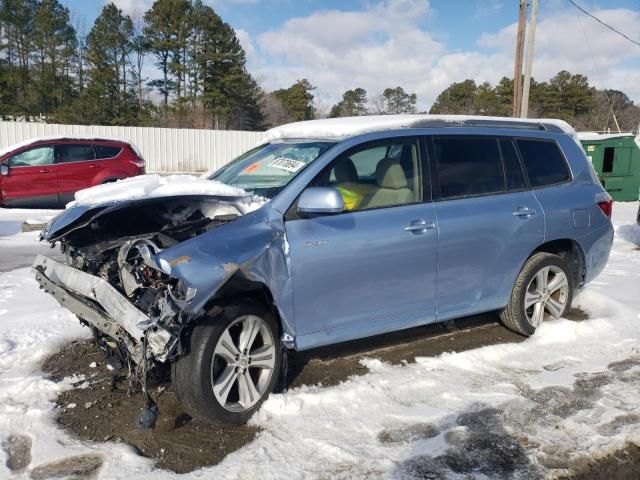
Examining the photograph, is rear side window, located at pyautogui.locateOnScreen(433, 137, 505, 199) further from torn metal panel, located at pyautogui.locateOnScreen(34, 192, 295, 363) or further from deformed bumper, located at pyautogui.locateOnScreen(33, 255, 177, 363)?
deformed bumper, located at pyautogui.locateOnScreen(33, 255, 177, 363)

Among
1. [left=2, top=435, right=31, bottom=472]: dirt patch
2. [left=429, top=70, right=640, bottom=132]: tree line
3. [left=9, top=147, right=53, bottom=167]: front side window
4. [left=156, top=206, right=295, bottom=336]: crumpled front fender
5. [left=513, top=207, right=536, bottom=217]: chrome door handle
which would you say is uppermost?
[left=429, top=70, right=640, bottom=132]: tree line

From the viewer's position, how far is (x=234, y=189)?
12.8ft

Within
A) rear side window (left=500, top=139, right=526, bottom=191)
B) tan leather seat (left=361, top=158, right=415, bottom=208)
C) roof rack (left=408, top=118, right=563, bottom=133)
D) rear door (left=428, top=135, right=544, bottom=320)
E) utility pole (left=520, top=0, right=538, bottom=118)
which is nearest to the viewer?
tan leather seat (left=361, top=158, right=415, bottom=208)

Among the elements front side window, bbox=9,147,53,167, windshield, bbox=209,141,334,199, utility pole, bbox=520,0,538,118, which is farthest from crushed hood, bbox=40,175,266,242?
utility pole, bbox=520,0,538,118

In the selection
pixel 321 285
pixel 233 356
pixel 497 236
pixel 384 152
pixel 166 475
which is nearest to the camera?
pixel 166 475

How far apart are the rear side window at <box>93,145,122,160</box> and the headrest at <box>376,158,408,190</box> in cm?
1098

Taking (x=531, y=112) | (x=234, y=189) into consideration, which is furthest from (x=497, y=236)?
(x=531, y=112)

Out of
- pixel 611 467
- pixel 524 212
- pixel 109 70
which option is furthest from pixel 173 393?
pixel 109 70

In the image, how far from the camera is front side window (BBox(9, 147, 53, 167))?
12.7 meters

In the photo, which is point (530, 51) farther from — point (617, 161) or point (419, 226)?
point (419, 226)

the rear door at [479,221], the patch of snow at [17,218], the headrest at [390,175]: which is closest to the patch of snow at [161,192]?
the headrest at [390,175]

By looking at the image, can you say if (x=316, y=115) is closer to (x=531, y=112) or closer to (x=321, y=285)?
(x=531, y=112)

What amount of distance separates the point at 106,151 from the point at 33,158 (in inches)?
63.7

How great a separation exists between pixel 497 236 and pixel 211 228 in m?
2.39
